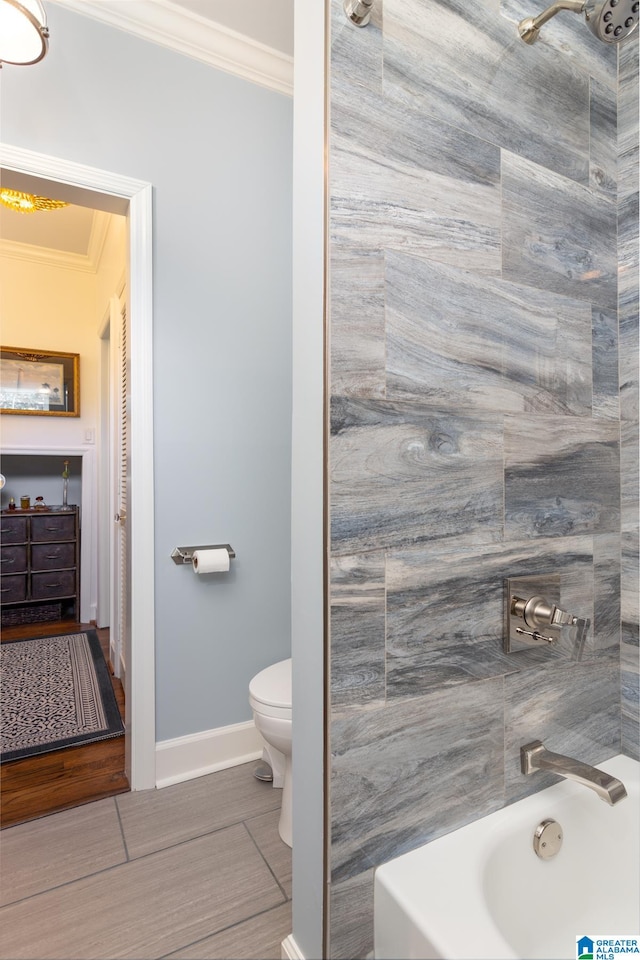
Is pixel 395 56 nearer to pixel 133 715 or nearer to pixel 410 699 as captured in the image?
pixel 410 699

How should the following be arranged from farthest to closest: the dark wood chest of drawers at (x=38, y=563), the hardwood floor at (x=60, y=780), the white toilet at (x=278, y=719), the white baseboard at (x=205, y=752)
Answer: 1. the dark wood chest of drawers at (x=38, y=563)
2. the white baseboard at (x=205, y=752)
3. the hardwood floor at (x=60, y=780)
4. the white toilet at (x=278, y=719)

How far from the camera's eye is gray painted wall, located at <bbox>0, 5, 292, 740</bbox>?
1849 mm

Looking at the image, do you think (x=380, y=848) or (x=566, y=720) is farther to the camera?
(x=566, y=720)

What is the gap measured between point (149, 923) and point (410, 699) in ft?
3.16

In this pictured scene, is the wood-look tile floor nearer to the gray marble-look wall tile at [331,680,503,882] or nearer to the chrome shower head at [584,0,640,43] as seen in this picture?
the gray marble-look wall tile at [331,680,503,882]

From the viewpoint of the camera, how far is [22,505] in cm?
412

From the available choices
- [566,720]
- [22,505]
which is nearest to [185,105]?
[566,720]

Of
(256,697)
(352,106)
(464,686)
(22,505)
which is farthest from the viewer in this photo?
(22,505)

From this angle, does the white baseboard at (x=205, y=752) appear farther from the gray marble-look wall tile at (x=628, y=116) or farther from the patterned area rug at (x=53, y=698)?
the gray marble-look wall tile at (x=628, y=116)

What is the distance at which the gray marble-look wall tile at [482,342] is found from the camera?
1071 millimetres

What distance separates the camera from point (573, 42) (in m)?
1.38

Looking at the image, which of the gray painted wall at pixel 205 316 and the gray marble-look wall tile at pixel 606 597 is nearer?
the gray marble-look wall tile at pixel 606 597

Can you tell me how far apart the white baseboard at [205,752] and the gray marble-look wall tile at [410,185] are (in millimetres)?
1862

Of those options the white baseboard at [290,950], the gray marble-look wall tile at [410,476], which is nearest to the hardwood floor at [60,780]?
the white baseboard at [290,950]
